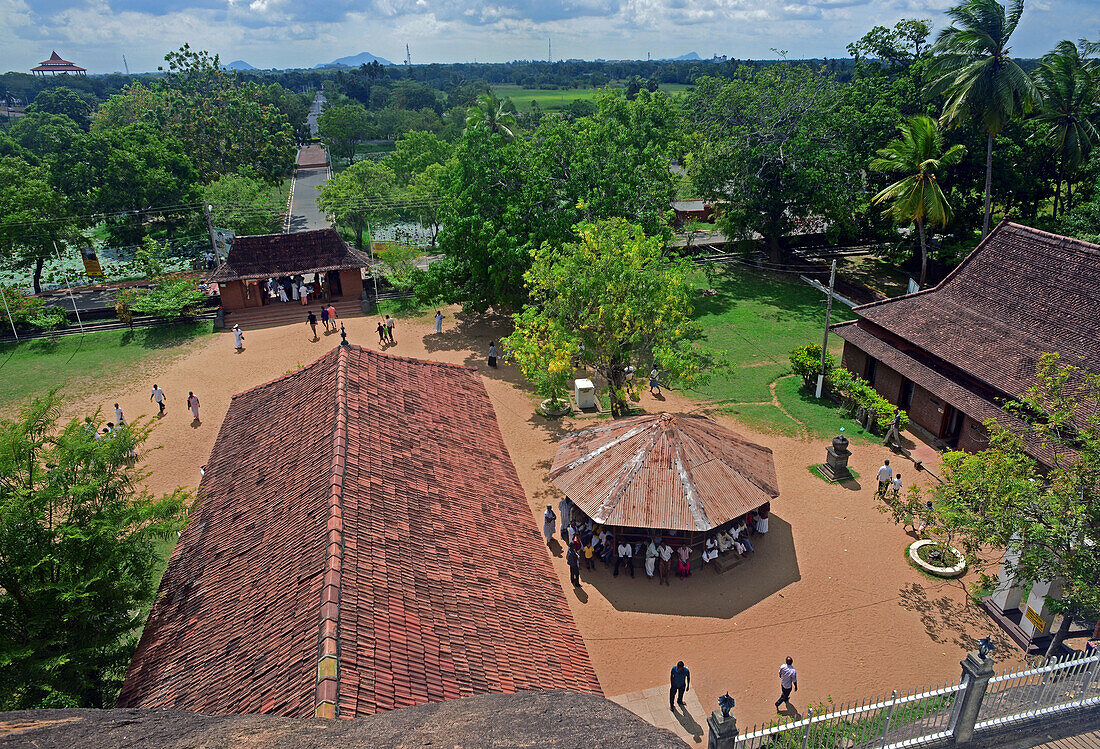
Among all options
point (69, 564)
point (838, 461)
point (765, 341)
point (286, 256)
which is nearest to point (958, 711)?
point (838, 461)

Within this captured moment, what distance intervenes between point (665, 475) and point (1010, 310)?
47.1ft

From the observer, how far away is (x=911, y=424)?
2442 cm

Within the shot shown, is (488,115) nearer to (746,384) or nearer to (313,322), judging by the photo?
(313,322)

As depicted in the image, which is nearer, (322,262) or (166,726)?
(166,726)

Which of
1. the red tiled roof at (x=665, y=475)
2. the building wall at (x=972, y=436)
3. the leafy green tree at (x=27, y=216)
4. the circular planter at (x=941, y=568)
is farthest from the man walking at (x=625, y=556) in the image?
the leafy green tree at (x=27, y=216)

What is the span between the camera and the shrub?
26984 mm

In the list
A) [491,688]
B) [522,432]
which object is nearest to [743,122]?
[522,432]

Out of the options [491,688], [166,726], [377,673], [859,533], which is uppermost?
[166,726]

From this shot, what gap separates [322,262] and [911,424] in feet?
96.4

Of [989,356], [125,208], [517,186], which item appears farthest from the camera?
[125,208]

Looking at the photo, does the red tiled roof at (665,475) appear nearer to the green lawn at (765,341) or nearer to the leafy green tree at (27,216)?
the green lawn at (765,341)

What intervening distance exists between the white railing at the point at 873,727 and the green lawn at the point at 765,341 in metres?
13.8

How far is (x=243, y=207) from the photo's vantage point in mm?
45000

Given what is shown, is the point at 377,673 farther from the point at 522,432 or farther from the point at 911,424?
the point at 911,424
